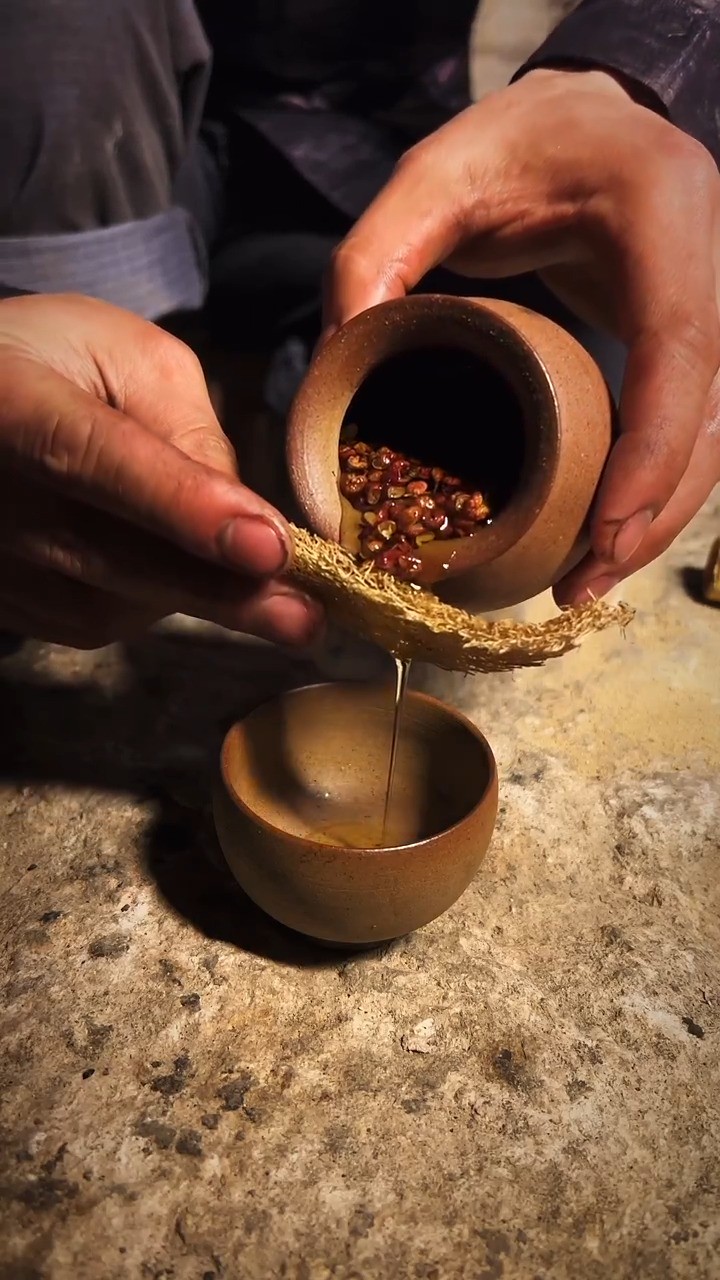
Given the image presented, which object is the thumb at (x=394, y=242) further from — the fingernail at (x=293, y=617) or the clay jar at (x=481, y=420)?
the fingernail at (x=293, y=617)

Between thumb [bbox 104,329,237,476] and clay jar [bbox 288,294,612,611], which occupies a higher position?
clay jar [bbox 288,294,612,611]

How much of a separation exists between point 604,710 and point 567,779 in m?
0.24

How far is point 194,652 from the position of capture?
2.16 meters

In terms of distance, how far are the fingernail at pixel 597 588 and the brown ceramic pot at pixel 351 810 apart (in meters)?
0.27

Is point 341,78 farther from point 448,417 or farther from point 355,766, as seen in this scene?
point 355,766

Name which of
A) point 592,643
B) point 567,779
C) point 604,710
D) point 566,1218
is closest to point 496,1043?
point 566,1218

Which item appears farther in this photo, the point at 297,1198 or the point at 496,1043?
the point at 496,1043

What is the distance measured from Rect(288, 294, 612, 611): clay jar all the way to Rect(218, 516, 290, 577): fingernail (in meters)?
0.22

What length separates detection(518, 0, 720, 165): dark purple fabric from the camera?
1699mm

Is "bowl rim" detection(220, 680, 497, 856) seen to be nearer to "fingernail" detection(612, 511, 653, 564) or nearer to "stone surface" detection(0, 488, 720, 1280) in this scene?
"stone surface" detection(0, 488, 720, 1280)

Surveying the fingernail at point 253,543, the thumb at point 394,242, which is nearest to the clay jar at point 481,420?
the thumb at point 394,242

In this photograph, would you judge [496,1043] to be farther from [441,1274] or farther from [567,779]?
[567,779]

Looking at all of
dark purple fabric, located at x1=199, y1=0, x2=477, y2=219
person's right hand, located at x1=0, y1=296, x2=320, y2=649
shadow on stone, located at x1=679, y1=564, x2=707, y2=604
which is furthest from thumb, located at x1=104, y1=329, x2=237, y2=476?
shadow on stone, located at x1=679, y1=564, x2=707, y2=604

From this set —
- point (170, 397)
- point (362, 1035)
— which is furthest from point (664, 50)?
point (362, 1035)
